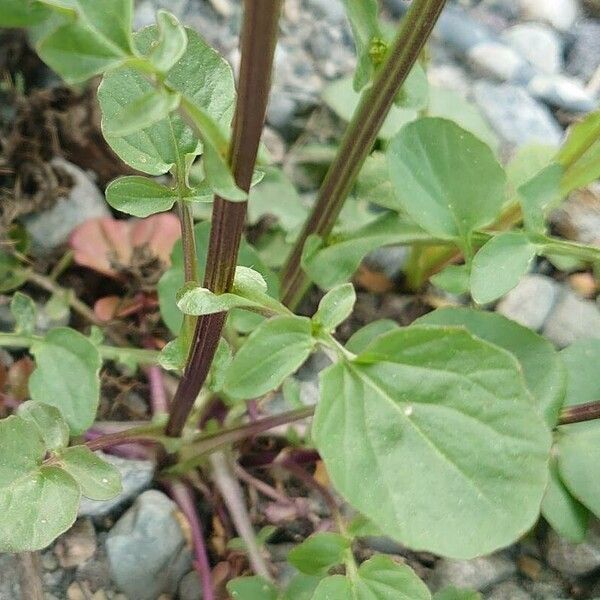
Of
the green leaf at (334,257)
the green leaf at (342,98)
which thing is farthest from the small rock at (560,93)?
the green leaf at (334,257)

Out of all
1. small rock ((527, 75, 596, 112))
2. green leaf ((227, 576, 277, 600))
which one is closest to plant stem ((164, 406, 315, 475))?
green leaf ((227, 576, 277, 600))

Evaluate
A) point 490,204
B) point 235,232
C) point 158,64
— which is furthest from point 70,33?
point 490,204

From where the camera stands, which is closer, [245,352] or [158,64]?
[158,64]

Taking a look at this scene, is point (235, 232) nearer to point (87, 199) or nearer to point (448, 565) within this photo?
point (448, 565)

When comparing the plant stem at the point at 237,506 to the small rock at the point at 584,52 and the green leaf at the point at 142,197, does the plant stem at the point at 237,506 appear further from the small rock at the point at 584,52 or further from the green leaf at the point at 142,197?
the small rock at the point at 584,52

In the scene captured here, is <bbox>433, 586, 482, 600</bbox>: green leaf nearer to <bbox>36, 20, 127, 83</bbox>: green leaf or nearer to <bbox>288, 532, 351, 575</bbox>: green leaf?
<bbox>288, 532, 351, 575</bbox>: green leaf

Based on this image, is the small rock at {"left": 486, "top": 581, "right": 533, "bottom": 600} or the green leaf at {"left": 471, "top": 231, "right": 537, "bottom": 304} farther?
the small rock at {"left": 486, "top": 581, "right": 533, "bottom": 600}

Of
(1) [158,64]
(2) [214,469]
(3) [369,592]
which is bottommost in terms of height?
(2) [214,469]
